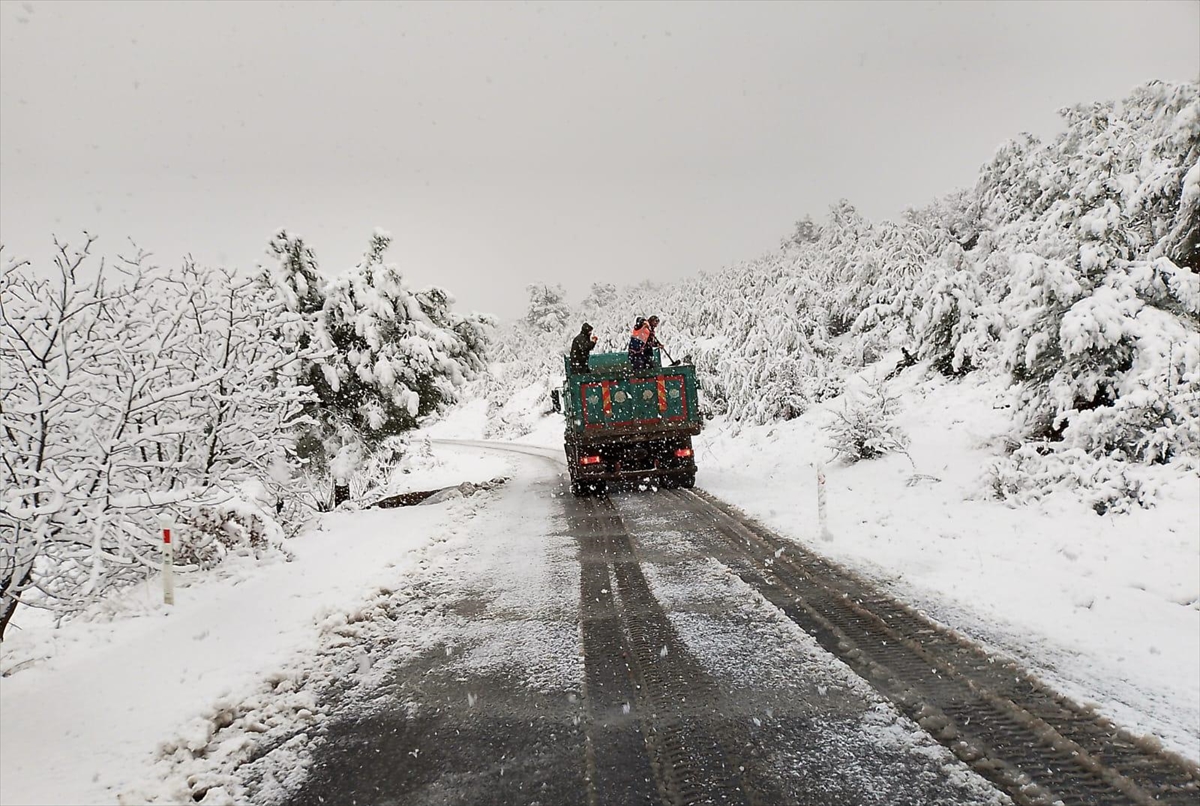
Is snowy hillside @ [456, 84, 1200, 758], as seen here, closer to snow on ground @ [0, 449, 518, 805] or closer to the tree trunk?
→ snow on ground @ [0, 449, 518, 805]

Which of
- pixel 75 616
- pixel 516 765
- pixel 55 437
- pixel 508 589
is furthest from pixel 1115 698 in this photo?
pixel 75 616

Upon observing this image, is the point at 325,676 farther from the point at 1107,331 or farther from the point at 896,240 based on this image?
the point at 896,240

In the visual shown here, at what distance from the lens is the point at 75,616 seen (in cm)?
643

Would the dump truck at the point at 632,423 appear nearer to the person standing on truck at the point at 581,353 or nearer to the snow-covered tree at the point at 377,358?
the person standing on truck at the point at 581,353

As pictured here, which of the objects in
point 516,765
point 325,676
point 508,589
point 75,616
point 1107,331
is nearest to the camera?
point 516,765

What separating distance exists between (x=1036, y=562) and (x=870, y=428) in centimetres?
678

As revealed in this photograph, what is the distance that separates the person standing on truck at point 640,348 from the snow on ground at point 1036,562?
10.7ft

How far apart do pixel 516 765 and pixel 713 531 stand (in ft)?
21.2

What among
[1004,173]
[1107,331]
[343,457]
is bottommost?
[343,457]

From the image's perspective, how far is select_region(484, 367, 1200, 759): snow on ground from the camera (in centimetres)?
460

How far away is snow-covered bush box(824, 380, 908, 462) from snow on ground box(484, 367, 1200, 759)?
380 millimetres

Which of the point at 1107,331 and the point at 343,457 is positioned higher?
the point at 1107,331

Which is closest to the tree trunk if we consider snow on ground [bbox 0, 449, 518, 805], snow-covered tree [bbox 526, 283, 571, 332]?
snow on ground [bbox 0, 449, 518, 805]

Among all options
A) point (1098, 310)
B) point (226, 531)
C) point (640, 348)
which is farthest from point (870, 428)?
point (226, 531)
